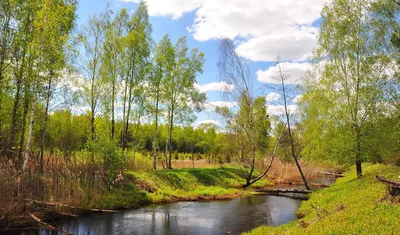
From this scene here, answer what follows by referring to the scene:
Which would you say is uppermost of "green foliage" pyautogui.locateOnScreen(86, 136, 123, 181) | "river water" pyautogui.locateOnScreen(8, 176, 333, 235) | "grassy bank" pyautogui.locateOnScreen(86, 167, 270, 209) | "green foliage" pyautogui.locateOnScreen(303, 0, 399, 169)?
"green foliage" pyautogui.locateOnScreen(303, 0, 399, 169)

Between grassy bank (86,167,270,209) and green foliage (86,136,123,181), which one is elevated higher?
green foliage (86,136,123,181)

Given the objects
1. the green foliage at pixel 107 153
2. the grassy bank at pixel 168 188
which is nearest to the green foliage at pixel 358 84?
the grassy bank at pixel 168 188

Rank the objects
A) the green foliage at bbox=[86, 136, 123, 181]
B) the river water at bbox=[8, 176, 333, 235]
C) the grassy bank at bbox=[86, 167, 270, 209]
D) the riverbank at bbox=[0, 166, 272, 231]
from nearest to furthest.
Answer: the riverbank at bbox=[0, 166, 272, 231] → the river water at bbox=[8, 176, 333, 235] → the grassy bank at bbox=[86, 167, 270, 209] → the green foliage at bbox=[86, 136, 123, 181]

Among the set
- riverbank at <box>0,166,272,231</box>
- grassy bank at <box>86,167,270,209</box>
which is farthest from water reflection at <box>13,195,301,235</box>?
grassy bank at <box>86,167,270,209</box>

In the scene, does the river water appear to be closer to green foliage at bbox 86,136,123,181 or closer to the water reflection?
the water reflection

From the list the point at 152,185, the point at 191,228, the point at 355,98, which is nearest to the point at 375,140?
the point at 355,98

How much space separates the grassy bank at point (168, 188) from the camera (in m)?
22.3

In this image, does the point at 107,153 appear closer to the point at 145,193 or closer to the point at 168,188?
the point at 145,193

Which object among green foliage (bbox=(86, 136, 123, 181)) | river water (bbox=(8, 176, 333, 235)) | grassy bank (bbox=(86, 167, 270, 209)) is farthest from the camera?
green foliage (bbox=(86, 136, 123, 181))

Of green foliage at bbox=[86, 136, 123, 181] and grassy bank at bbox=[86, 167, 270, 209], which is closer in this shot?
grassy bank at bbox=[86, 167, 270, 209]

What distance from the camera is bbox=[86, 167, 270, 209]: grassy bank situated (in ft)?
73.2

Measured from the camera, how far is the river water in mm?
15797

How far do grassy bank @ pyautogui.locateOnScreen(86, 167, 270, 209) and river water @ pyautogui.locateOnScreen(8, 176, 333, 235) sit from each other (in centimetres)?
126

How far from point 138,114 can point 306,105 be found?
21.3 meters
